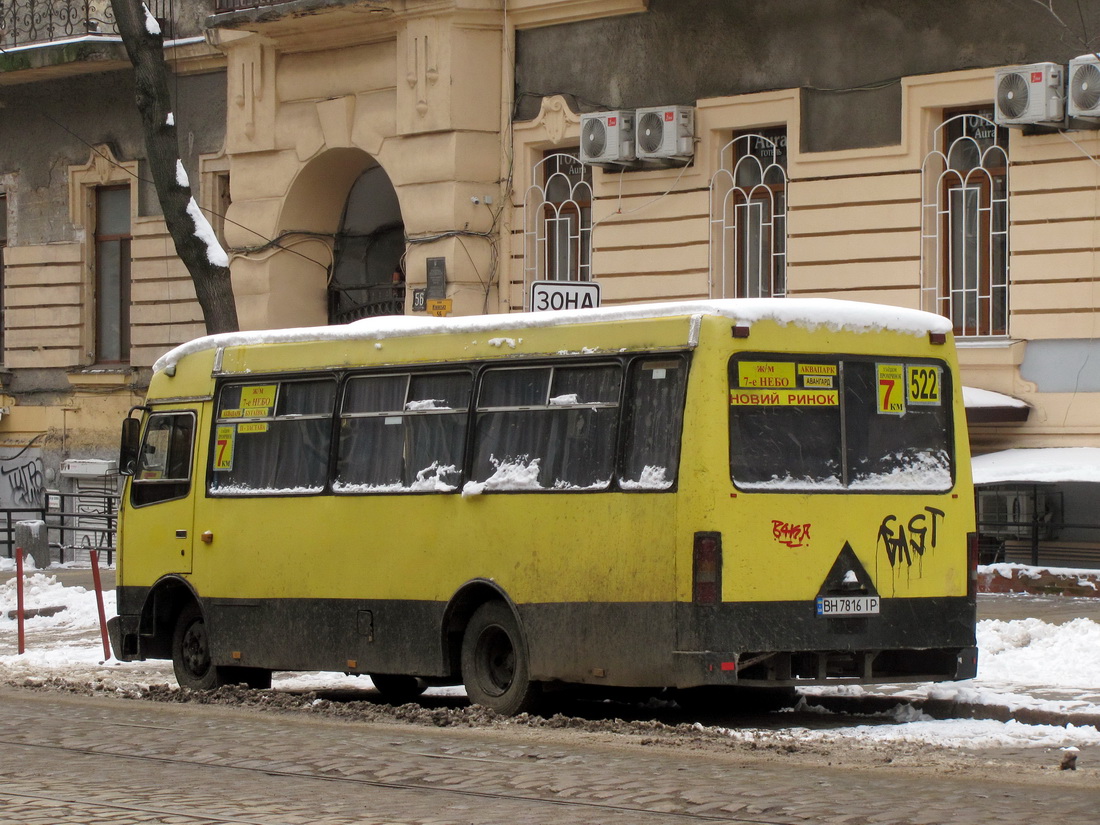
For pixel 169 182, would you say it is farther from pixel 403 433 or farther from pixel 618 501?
pixel 618 501

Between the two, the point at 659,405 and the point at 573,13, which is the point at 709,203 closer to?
the point at 573,13

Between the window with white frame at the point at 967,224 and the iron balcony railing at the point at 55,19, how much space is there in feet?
41.5

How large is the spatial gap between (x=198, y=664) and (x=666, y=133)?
33.3ft

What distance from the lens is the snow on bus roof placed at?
11.2 meters

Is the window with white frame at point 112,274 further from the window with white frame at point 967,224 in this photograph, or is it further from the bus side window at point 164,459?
the bus side window at point 164,459

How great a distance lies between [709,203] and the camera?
74.3ft

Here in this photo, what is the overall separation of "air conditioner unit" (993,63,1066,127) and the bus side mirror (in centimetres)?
928

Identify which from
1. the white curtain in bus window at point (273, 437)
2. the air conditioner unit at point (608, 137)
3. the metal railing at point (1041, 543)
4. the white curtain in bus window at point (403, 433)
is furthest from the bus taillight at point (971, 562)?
the air conditioner unit at point (608, 137)

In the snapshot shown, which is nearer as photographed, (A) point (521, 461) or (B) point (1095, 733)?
(B) point (1095, 733)

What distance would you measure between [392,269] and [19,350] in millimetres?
7241

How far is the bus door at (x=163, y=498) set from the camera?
14508 mm

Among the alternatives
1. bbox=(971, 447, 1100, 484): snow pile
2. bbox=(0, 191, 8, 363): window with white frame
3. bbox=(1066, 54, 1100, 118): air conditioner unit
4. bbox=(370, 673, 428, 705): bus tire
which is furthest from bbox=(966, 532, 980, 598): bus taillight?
bbox=(0, 191, 8, 363): window with white frame

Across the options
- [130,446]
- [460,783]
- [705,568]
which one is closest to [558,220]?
[130,446]

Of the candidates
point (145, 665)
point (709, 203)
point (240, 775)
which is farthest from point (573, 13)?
point (240, 775)
